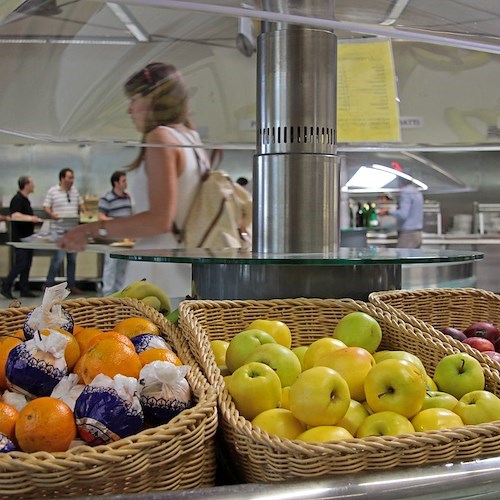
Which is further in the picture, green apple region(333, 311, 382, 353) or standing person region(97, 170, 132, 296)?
standing person region(97, 170, 132, 296)

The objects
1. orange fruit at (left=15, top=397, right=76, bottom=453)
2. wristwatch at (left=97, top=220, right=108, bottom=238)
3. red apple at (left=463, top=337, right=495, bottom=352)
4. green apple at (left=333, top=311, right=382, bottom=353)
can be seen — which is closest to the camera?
orange fruit at (left=15, top=397, right=76, bottom=453)

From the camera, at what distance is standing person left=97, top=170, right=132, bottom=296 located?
5.12 metres

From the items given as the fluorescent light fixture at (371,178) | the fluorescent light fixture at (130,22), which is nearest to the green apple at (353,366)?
the fluorescent light fixture at (130,22)

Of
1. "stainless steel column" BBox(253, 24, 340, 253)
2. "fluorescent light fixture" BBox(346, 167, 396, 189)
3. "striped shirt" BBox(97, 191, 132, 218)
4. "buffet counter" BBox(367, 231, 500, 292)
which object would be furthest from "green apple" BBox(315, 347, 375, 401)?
"fluorescent light fixture" BBox(346, 167, 396, 189)

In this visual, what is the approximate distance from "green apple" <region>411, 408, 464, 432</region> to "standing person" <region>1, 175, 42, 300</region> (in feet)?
31.5

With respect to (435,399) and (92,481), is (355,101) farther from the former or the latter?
(92,481)

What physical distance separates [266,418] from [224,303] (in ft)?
2.19

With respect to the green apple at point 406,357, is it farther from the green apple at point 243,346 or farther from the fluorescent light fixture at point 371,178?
the fluorescent light fixture at point 371,178

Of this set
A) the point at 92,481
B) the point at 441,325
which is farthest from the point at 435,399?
the point at 441,325

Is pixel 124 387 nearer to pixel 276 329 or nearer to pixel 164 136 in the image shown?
pixel 276 329

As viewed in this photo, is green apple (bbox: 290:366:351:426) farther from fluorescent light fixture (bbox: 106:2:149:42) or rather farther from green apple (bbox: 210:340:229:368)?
fluorescent light fixture (bbox: 106:2:149:42)

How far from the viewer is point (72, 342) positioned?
4.82 feet

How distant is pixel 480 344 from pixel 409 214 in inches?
281

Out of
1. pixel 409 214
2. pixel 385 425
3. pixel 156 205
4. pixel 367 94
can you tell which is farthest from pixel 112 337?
pixel 409 214
